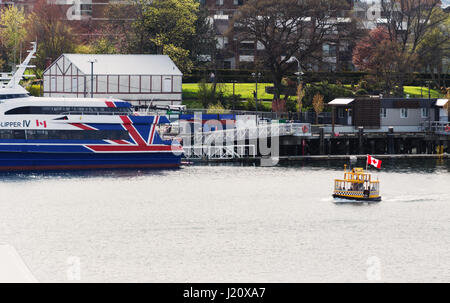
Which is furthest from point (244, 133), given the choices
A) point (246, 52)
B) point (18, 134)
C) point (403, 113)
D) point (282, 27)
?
point (246, 52)

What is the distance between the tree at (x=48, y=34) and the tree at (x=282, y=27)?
85.6ft

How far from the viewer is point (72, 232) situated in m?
55.1

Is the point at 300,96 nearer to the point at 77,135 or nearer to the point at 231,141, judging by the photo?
the point at 231,141

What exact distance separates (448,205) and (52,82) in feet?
199

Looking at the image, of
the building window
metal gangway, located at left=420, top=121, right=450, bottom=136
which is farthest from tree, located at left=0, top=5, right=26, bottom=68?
metal gangway, located at left=420, top=121, right=450, bottom=136

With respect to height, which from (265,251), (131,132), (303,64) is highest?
(303,64)

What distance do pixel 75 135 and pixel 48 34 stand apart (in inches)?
2140

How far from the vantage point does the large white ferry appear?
3120 inches

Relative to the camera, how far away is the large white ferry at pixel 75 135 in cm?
7925

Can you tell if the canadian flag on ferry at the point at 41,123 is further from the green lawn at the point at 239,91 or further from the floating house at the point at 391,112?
the green lawn at the point at 239,91

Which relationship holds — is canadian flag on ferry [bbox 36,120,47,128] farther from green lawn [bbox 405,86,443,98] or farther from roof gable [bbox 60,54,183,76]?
green lawn [bbox 405,86,443,98]

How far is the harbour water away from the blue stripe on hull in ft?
8.27
